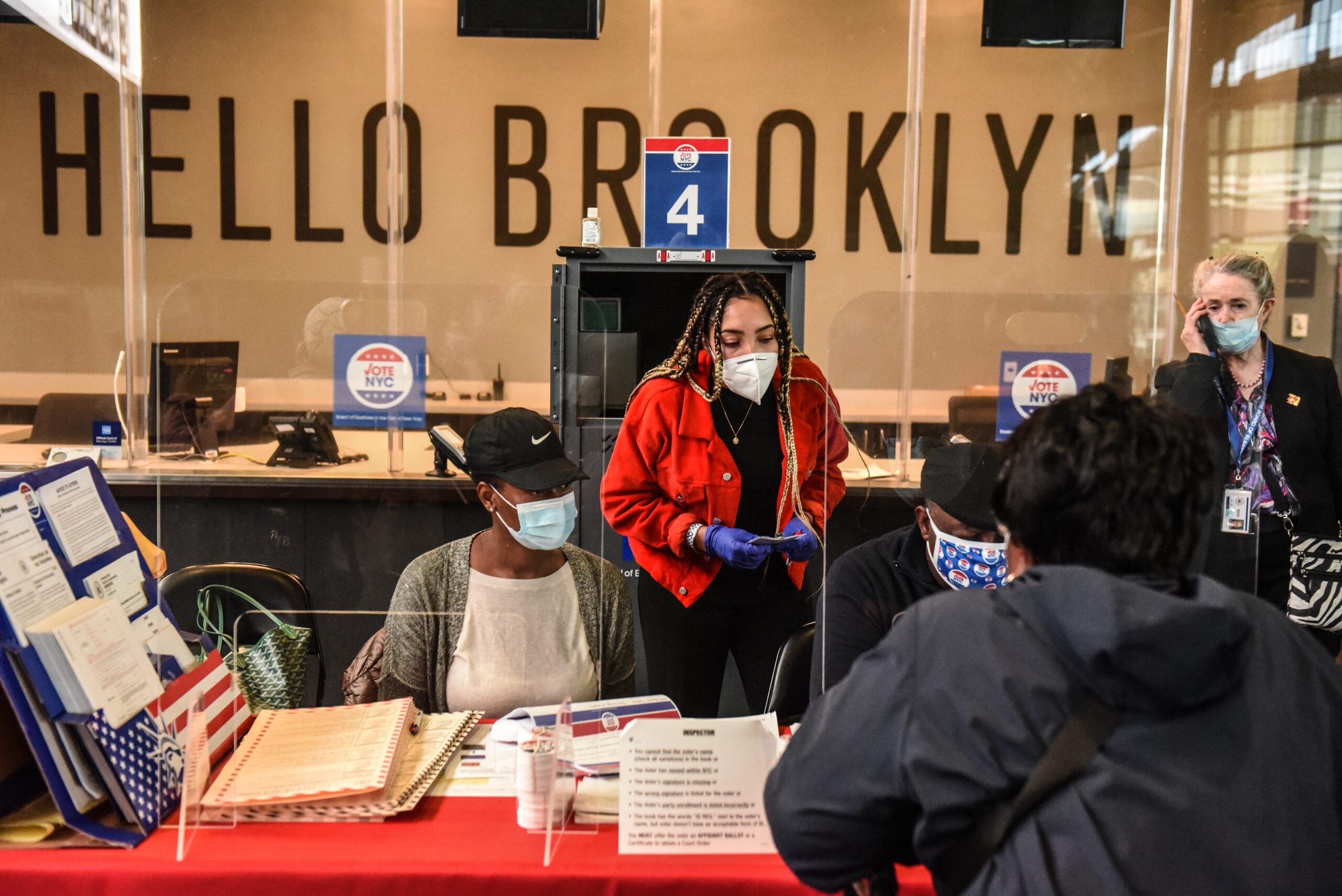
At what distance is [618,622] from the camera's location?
198 centimetres

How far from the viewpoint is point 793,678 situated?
75.0 inches

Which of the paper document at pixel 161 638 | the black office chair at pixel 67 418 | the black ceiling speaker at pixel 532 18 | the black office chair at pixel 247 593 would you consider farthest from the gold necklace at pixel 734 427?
the black office chair at pixel 67 418

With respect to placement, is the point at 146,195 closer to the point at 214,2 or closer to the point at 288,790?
the point at 214,2

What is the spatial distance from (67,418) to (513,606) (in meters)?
3.68

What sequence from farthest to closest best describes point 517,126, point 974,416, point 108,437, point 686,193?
point 517,126 < point 108,437 < point 686,193 < point 974,416

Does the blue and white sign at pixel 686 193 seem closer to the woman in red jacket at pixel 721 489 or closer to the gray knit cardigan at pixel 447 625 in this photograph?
the woman in red jacket at pixel 721 489

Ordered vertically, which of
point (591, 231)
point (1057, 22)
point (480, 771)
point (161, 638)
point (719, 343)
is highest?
point (1057, 22)

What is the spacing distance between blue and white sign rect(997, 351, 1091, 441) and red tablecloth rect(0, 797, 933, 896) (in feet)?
4.13

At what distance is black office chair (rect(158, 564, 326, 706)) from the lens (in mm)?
2111

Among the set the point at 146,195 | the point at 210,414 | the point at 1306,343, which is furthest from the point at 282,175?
the point at 1306,343

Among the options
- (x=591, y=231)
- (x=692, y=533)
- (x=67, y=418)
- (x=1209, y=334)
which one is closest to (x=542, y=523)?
(x=692, y=533)

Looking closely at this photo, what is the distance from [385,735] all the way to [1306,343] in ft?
17.1

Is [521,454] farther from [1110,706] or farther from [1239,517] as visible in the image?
[1239,517]

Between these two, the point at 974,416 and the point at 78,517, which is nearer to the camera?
the point at 78,517
